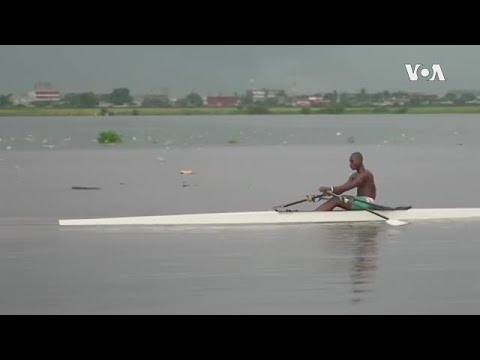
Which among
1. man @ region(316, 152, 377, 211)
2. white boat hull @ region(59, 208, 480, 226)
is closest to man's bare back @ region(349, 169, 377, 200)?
man @ region(316, 152, 377, 211)

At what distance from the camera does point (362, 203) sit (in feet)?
57.5

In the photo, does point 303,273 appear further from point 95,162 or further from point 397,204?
point 95,162

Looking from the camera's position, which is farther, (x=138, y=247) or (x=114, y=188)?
(x=114, y=188)

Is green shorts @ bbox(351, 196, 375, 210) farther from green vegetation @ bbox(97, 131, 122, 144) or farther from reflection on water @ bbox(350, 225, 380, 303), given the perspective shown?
green vegetation @ bbox(97, 131, 122, 144)

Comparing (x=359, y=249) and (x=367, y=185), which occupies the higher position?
(x=367, y=185)

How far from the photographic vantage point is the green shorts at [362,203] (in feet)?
57.2

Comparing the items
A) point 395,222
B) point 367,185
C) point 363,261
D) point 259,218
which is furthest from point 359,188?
point 363,261

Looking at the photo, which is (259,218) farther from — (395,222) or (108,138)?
(108,138)

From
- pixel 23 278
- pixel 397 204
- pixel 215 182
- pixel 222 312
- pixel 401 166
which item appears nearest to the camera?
pixel 222 312

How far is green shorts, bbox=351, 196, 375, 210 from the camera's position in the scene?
17.4 meters

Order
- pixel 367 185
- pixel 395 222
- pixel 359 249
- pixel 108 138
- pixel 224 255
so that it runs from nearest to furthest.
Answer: pixel 224 255, pixel 359 249, pixel 367 185, pixel 395 222, pixel 108 138

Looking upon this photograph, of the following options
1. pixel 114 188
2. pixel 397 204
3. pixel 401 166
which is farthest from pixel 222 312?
pixel 401 166

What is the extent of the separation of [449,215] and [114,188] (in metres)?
10.6

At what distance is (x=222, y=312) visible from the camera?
11.1 m
